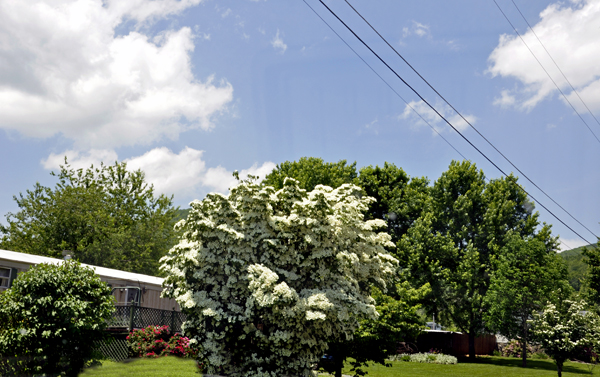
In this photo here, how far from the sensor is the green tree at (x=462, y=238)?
36.3 metres

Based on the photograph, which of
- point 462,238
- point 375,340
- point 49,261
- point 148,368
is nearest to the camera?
point 148,368

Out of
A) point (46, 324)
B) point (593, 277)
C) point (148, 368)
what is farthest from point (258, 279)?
point (593, 277)

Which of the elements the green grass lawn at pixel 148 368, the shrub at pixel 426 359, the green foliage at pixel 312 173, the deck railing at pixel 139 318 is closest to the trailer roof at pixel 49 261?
the deck railing at pixel 139 318

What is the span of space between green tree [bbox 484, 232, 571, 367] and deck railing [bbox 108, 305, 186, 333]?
2442 centimetres

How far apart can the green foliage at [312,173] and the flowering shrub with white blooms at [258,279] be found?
22.4m

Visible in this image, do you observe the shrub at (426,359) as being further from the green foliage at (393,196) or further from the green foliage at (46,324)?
the green foliage at (46,324)

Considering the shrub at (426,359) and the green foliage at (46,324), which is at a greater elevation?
the green foliage at (46,324)

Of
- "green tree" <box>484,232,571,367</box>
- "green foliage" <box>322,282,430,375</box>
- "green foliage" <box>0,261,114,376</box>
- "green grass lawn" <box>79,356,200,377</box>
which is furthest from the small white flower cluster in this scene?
"green foliage" <box>0,261,114,376</box>

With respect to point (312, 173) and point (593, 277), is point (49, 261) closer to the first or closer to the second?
point (312, 173)

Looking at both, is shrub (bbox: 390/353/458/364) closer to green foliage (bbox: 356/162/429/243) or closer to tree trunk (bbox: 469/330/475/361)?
tree trunk (bbox: 469/330/475/361)

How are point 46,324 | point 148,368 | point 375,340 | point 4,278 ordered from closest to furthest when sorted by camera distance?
point 46,324
point 148,368
point 375,340
point 4,278

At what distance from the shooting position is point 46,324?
1209 centimetres

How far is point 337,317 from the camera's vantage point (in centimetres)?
1191

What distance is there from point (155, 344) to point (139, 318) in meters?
1.64
